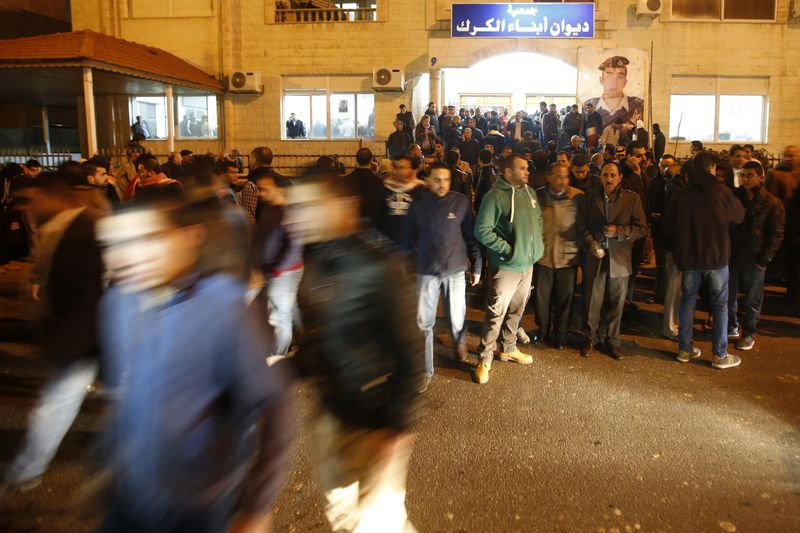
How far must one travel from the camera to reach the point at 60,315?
4043mm

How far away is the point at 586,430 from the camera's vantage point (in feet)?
17.1

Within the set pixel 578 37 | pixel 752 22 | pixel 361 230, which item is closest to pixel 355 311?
pixel 361 230

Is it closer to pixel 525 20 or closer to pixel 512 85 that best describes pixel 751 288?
pixel 525 20

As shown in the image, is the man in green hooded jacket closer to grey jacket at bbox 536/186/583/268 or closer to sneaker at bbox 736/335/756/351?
grey jacket at bbox 536/186/583/268

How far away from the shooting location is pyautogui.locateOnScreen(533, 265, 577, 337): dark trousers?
7.23 meters

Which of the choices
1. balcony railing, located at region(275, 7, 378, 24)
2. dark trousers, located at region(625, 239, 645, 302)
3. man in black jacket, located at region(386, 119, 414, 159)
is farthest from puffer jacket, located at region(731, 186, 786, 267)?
balcony railing, located at region(275, 7, 378, 24)

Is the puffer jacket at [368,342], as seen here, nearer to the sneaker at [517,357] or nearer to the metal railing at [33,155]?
the sneaker at [517,357]

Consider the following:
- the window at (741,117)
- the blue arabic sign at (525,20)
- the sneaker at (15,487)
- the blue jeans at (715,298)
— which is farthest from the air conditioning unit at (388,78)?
the sneaker at (15,487)

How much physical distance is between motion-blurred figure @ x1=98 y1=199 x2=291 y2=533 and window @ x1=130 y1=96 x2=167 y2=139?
2151 centimetres

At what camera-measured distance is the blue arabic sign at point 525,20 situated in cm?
1894

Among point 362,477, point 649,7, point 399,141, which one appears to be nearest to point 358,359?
point 362,477

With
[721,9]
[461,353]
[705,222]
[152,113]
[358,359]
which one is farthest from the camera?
[152,113]

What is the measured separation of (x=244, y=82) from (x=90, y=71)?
18.0ft

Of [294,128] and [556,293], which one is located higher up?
[294,128]
